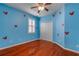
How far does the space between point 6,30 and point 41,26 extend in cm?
240

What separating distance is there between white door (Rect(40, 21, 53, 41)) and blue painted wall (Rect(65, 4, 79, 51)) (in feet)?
5.80

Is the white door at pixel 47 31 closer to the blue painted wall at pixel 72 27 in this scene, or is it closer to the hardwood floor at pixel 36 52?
the hardwood floor at pixel 36 52

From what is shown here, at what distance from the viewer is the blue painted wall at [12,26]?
2955mm

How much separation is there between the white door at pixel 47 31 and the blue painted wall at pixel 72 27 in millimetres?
1767

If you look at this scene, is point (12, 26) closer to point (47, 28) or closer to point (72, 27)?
point (72, 27)

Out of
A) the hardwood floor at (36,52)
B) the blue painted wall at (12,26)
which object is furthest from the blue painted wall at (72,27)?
the blue painted wall at (12,26)

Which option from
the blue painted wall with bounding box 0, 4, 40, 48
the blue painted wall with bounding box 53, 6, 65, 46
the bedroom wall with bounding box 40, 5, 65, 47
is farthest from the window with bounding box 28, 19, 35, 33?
the blue painted wall with bounding box 53, 6, 65, 46

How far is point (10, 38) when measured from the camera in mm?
3234

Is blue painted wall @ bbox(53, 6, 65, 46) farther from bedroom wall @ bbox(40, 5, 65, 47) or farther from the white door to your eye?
the white door

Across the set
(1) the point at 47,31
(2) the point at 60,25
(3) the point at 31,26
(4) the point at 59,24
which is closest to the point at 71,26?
(2) the point at 60,25

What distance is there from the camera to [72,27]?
275 cm

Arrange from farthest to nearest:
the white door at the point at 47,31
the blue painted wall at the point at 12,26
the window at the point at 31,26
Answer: the white door at the point at 47,31 < the window at the point at 31,26 < the blue painted wall at the point at 12,26

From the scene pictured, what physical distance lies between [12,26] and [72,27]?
1811mm

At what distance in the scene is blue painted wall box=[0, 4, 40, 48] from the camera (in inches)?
116
